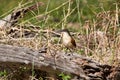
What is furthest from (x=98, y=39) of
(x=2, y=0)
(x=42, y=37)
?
(x=2, y=0)

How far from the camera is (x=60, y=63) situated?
4297 mm

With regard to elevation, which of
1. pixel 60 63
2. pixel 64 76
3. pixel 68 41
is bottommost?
pixel 64 76

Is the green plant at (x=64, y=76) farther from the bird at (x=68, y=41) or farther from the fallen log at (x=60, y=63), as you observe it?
the bird at (x=68, y=41)

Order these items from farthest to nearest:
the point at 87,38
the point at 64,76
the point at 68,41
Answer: the point at 87,38 → the point at 68,41 → the point at 64,76

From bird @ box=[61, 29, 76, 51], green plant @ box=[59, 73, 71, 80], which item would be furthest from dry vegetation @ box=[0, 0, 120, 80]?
green plant @ box=[59, 73, 71, 80]

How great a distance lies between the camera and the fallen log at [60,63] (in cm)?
425

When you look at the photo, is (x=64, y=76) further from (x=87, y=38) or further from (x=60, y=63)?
(x=87, y=38)

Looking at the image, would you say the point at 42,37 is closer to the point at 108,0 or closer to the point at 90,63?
the point at 90,63

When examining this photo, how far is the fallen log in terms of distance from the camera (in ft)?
13.9

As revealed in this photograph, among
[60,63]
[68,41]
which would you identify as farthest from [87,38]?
[60,63]

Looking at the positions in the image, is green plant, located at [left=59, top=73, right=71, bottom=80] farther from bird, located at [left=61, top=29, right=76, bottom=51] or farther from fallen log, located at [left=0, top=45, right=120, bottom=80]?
bird, located at [left=61, top=29, right=76, bottom=51]

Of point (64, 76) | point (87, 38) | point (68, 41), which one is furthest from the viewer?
point (87, 38)

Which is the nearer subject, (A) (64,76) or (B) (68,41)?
(A) (64,76)

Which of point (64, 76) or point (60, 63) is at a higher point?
point (60, 63)
